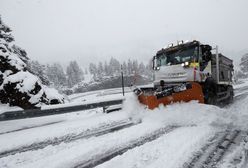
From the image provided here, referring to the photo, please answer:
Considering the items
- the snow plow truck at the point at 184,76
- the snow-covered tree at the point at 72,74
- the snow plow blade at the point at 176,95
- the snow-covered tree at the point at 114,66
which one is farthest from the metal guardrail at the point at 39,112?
the snow-covered tree at the point at 114,66

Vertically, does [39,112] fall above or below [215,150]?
above

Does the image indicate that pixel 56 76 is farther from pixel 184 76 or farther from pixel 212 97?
pixel 212 97

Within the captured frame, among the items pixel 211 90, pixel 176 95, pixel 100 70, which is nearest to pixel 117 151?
pixel 176 95

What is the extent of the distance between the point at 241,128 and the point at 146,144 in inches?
114

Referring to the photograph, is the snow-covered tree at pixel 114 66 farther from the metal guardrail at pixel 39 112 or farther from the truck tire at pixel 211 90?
the truck tire at pixel 211 90

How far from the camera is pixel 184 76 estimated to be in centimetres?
819

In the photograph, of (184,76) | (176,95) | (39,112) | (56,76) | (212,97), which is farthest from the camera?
(56,76)

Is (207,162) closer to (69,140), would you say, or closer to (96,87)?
(69,140)

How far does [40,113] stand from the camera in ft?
26.1

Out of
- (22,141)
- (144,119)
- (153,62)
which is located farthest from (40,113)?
(153,62)

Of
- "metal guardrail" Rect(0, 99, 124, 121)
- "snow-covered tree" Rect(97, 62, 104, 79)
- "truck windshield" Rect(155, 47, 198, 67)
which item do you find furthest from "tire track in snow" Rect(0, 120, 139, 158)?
"snow-covered tree" Rect(97, 62, 104, 79)

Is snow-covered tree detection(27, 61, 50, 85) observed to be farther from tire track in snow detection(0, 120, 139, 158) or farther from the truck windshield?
tire track in snow detection(0, 120, 139, 158)

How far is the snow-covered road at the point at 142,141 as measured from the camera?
3.80 metres

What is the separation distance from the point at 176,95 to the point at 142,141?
2961 millimetres
